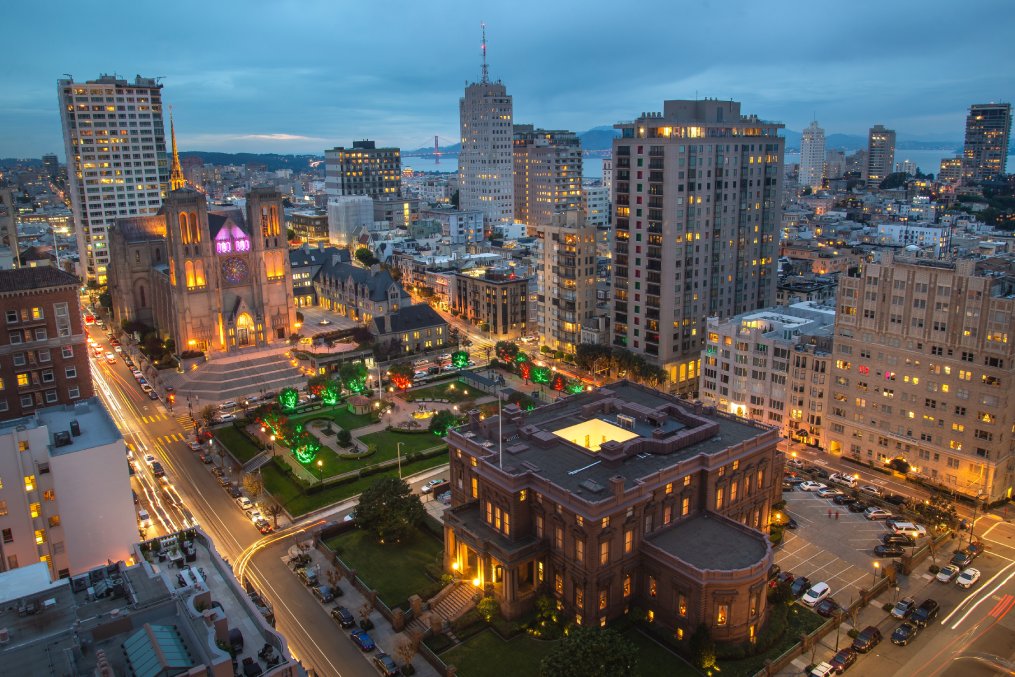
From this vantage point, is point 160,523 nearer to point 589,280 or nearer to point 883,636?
point 883,636

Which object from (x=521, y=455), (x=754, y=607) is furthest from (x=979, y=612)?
(x=521, y=455)

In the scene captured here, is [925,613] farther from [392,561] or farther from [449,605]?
[392,561]

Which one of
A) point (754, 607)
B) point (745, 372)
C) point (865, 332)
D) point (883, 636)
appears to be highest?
point (865, 332)

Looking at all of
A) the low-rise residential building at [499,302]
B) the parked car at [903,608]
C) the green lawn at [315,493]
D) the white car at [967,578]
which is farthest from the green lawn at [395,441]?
the white car at [967,578]

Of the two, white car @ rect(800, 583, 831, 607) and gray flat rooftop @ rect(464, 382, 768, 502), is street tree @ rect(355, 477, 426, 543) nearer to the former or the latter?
gray flat rooftop @ rect(464, 382, 768, 502)

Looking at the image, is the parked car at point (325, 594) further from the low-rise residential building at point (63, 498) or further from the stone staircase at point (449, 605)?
the low-rise residential building at point (63, 498)

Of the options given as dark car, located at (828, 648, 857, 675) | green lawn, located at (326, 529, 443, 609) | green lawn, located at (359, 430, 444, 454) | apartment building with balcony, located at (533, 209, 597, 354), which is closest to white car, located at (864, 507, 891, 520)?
dark car, located at (828, 648, 857, 675)

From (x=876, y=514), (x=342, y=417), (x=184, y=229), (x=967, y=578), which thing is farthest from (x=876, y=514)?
(x=184, y=229)
